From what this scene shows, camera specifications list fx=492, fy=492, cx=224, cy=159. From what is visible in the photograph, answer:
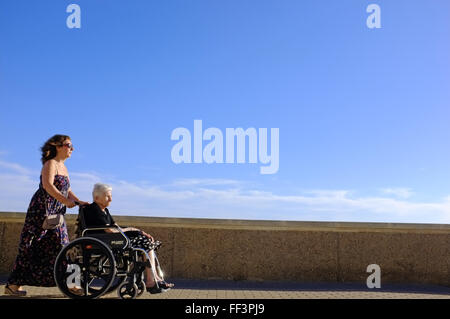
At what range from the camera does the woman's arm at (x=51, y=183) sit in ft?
16.5

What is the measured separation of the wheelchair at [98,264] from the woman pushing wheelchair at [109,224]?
5 cm

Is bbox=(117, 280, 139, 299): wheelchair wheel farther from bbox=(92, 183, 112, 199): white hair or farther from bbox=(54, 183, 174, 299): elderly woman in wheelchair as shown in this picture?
bbox=(92, 183, 112, 199): white hair

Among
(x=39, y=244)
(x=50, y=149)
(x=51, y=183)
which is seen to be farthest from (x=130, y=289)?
(x=50, y=149)

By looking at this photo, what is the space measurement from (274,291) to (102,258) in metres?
2.55

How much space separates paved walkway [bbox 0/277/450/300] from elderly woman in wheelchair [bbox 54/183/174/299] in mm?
333

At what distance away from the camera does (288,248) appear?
7.56 meters

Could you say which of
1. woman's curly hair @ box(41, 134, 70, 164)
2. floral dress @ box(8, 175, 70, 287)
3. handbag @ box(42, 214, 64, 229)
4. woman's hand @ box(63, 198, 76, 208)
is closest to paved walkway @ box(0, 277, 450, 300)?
floral dress @ box(8, 175, 70, 287)

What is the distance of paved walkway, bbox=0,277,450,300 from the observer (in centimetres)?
559

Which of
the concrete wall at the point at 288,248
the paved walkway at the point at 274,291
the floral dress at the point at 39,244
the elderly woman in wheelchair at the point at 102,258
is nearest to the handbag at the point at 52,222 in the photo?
the floral dress at the point at 39,244
